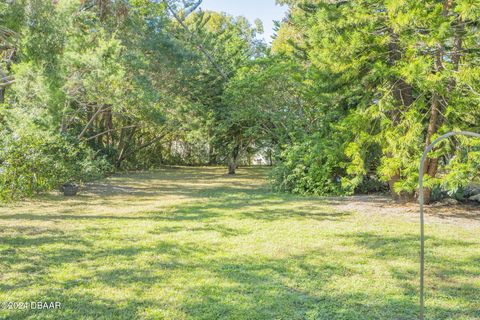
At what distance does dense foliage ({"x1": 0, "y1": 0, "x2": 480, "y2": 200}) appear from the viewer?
689 centimetres

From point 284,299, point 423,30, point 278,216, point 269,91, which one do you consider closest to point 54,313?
point 284,299

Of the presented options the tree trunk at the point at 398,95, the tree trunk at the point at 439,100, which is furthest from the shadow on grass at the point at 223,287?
the tree trunk at the point at 398,95

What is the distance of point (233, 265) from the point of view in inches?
165

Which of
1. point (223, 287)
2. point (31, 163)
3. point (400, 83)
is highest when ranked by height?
point (400, 83)

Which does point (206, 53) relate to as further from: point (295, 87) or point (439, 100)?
point (439, 100)

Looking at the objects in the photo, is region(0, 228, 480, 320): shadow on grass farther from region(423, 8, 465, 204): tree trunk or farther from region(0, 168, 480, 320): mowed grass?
region(423, 8, 465, 204): tree trunk

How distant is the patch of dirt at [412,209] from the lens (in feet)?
23.0

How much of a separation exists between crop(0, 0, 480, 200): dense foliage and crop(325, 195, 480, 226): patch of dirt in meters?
0.45

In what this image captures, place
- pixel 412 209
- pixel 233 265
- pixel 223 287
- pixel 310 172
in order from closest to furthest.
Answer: pixel 223 287
pixel 233 265
pixel 412 209
pixel 310 172

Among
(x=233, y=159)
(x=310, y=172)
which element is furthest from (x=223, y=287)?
(x=233, y=159)

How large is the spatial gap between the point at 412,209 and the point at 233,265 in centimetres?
497

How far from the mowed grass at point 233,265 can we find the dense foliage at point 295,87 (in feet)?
4.75

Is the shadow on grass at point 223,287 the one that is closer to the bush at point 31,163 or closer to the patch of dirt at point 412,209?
the patch of dirt at point 412,209

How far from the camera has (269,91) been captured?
1300 cm
